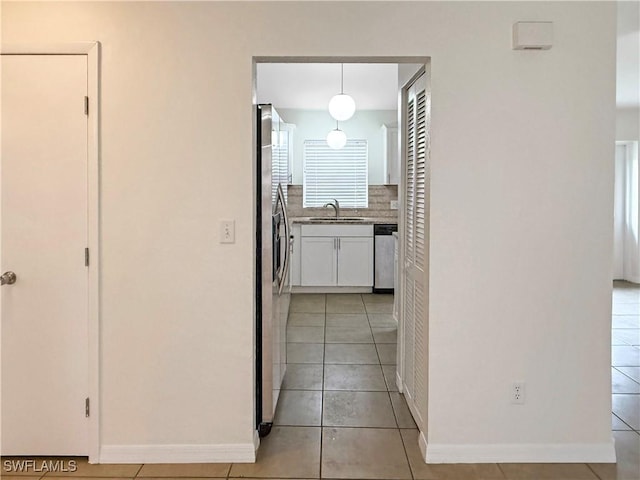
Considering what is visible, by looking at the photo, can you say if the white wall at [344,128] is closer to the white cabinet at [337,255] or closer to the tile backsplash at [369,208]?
the tile backsplash at [369,208]

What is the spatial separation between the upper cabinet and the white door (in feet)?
17.0

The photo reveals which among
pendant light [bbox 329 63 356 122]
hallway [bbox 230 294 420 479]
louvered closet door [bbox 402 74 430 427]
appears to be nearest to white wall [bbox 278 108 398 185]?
pendant light [bbox 329 63 356 122]

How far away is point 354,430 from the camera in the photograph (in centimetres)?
290

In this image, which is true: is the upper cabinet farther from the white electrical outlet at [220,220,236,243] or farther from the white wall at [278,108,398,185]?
the white electrical outlet at [220,220,236,243]

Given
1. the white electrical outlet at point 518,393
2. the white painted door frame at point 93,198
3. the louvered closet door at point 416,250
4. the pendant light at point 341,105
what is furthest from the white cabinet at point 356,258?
the white painted door frame at point 93,198

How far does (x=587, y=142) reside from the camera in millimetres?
2486

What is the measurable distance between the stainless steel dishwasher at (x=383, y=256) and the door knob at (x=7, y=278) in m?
4.89

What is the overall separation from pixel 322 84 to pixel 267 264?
3.66 m

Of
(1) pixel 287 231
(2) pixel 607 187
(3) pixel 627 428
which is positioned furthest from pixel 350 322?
(2) pixel 607 187

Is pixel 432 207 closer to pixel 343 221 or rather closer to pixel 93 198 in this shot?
pixel 93 198

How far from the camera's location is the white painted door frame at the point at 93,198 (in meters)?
2.43

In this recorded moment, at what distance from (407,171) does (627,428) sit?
1966mm

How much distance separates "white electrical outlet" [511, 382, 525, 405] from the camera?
2.54 meters

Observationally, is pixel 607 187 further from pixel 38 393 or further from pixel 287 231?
pixel 38 393
